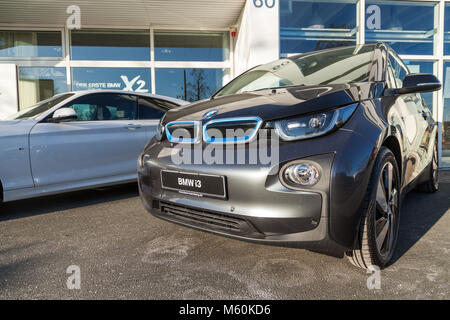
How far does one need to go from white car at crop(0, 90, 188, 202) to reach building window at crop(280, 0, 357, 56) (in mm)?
3476

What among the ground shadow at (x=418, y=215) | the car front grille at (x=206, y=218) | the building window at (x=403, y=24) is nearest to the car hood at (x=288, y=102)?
the car front grille at (x=206, y=218)

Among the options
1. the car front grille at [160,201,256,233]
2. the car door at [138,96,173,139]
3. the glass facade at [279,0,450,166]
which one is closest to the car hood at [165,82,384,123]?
the car front grille at [160,201,256,233]

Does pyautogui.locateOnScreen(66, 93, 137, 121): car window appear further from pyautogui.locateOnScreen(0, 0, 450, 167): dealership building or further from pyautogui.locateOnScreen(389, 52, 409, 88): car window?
pyautogui.locateOnScreen(0, 0, 450, 167): dealership building

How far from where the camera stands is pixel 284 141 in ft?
5.21

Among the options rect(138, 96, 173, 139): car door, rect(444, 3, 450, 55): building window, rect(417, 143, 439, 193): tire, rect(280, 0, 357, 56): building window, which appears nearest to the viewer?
rect(417, 143, 439, 193): tire

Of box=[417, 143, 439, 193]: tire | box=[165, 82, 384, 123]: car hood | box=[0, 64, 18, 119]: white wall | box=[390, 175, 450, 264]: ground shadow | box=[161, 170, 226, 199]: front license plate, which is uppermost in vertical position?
box=[0, 64, 18, 119]: white wall

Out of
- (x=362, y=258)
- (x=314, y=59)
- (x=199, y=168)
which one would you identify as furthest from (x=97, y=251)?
(x=314, y=59)

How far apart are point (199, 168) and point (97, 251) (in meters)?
1.04

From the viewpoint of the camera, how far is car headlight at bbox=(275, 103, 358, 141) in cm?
157

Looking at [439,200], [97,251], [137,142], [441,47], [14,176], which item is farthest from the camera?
[441,47]

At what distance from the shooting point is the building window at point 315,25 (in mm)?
6348

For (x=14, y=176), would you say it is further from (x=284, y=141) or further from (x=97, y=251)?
(x=284, y=141)

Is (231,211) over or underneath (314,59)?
underneath

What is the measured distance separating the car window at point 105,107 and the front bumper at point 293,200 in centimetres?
243
